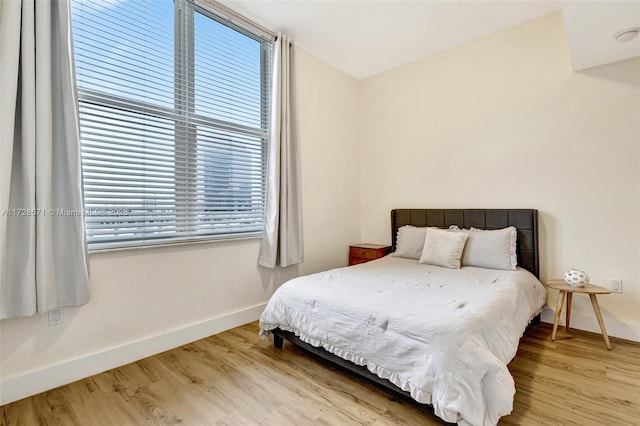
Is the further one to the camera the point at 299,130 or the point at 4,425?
the point at 299,130

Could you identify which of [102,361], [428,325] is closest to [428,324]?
[428,325]

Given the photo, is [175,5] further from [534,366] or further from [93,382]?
[534,366]

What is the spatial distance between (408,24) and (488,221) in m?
2.06

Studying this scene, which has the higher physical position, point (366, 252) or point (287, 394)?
→ point (366, 252)

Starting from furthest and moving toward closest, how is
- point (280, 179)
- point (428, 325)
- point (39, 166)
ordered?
point (280, 179)
point (39, 166)
point (428, 325)

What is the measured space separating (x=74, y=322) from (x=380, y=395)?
1941 millimetres

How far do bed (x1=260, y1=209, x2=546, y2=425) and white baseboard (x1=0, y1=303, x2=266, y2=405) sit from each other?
1.96 feet

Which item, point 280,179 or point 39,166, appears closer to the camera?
point 39,166

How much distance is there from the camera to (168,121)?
2.45 meters

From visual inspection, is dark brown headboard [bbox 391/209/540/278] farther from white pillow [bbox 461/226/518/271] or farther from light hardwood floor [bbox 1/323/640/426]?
light hardwood floor [bbox 1/323/640/426]

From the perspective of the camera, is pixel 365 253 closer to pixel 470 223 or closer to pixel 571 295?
pixel 470 223

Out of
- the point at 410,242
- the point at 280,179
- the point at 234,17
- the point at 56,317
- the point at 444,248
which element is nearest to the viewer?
the point at 56,317

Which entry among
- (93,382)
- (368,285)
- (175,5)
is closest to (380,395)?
(368,285)

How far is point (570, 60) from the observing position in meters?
2.59
